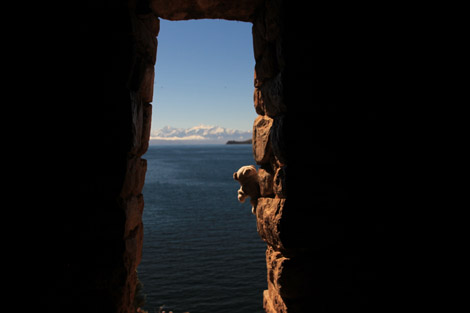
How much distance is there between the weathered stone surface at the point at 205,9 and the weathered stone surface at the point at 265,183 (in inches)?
52.5

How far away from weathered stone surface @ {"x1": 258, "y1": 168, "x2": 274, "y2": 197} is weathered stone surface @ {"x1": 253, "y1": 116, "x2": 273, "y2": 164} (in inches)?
4.0

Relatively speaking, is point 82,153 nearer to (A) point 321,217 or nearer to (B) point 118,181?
(B) point 118,181

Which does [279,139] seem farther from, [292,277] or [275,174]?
[292,277]

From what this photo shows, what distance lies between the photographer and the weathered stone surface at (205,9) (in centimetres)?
296

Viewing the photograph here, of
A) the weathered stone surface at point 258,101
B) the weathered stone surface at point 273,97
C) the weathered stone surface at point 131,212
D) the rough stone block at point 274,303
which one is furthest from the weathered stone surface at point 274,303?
the weathered stone surface at point 258,101

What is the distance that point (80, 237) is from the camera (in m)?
2.49

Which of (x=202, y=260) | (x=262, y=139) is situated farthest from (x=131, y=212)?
(x=202, y=260)


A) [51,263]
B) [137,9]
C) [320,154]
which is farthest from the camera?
[137,9]

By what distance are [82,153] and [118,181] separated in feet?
1.02

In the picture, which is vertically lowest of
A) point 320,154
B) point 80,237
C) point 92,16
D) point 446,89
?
point 80,237

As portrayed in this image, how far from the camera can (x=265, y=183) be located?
2973 millimetres

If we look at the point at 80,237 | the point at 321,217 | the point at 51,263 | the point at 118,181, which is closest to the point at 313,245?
the point at 321,217

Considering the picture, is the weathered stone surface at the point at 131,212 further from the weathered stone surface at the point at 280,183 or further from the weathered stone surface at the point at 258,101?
the weathered stone surface at the point at 258,101

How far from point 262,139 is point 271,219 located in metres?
0.67
